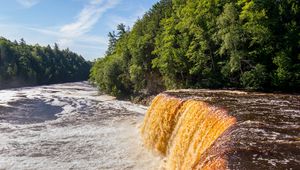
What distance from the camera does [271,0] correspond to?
3152 cm

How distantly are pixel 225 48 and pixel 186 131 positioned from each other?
754 inches

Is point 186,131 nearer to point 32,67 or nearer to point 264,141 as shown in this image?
point 264,141

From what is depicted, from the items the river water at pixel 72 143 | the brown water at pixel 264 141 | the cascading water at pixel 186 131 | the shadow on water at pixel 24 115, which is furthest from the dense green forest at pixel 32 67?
the brown water at pixel 264 141

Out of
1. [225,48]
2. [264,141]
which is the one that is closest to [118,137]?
[225,48]

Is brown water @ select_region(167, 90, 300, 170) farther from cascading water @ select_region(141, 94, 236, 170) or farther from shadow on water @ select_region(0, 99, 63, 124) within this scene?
shadow on water @ select_region(0, 99, 63, 124)

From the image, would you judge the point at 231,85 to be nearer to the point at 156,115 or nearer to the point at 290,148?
the point at 156,115

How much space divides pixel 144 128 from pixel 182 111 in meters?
5.84

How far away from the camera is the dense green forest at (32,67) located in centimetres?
10569

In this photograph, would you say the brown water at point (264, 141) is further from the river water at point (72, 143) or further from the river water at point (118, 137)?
the river water at point (72, 143)

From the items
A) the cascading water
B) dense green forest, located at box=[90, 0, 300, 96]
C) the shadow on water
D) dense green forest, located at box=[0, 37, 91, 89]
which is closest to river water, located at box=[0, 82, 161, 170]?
the shadow on water

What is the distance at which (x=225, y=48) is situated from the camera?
1326 inches

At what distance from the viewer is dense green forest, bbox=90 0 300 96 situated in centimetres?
3020

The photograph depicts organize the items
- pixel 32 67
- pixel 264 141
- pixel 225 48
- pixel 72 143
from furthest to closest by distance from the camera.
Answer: pixel 32 67, pixel 225 48, pixel 72 143, pixel 264 141

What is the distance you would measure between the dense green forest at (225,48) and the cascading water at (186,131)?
11601 millimetres
